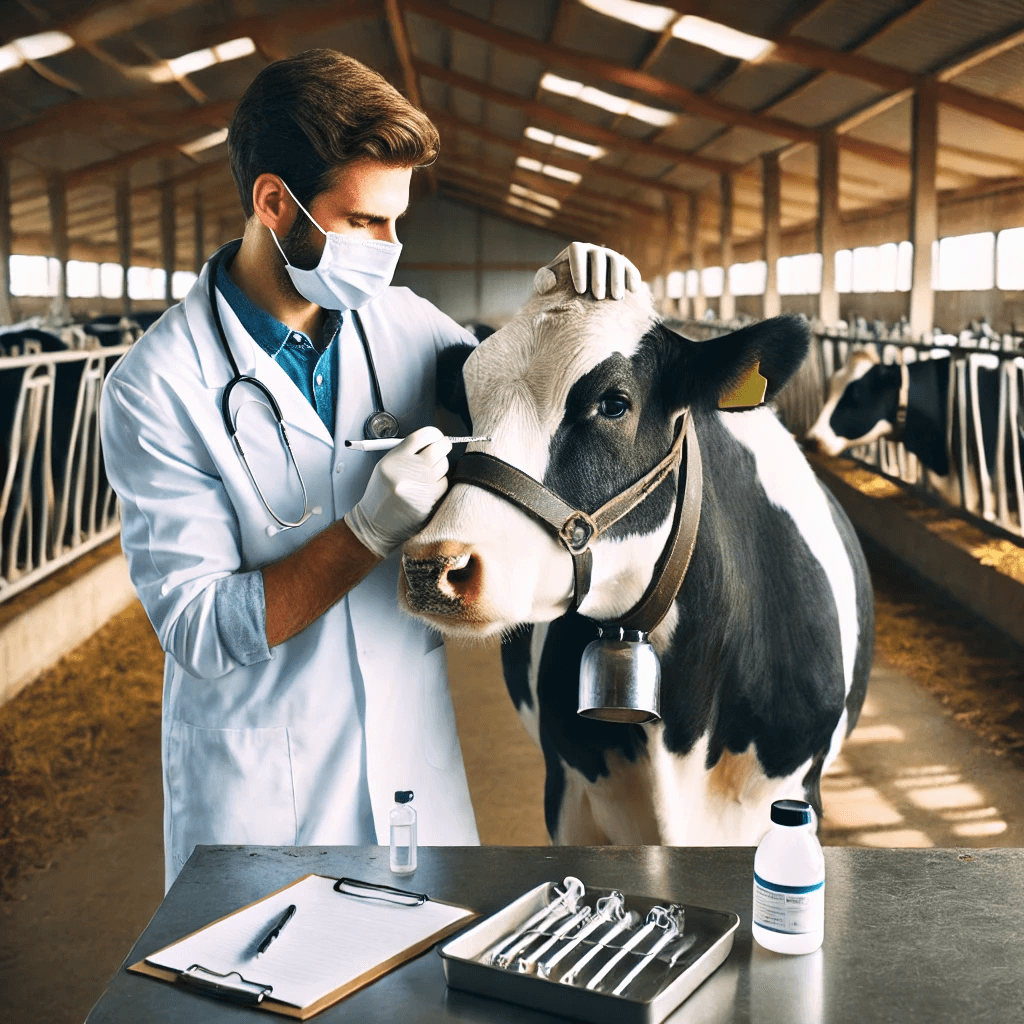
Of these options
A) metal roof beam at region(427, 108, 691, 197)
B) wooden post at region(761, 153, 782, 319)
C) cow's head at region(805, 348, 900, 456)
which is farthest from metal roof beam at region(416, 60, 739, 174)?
cow's head at region(805, 348, 900, 456)

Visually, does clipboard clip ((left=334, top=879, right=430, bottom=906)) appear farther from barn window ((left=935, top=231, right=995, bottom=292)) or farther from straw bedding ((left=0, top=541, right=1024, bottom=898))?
barn window ((left=935, top=231, right=995, bottom=292))

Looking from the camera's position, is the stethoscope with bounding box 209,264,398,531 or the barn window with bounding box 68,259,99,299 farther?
the barn window with bounding box 68,259,99,299

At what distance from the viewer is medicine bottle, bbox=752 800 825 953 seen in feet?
3.64

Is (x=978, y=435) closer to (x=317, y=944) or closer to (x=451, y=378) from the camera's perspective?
(x=451, y=378)

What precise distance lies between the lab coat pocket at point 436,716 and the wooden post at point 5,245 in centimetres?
977

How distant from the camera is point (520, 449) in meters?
1.52

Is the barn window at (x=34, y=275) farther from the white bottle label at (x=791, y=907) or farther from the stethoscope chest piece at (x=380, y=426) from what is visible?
the white bottle label at (x=791, y=907)

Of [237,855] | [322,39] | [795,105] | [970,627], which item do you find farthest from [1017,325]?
[237,855]

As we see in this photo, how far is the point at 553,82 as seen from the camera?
1396 centimetres

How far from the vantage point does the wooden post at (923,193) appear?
8992 mm

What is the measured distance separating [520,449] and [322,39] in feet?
43.7

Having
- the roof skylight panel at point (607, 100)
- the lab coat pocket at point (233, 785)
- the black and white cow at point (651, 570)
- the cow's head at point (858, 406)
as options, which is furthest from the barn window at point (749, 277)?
the lab coat pocket at point (233, 785)

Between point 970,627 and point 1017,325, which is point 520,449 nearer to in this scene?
point 970,627

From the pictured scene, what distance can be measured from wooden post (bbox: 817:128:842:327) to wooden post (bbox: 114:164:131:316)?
9.10m
